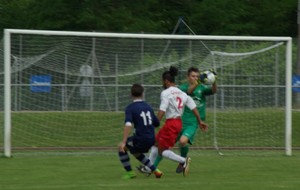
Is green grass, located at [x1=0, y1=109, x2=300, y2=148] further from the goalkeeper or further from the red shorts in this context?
the red shorts

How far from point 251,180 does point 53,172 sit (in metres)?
3.83

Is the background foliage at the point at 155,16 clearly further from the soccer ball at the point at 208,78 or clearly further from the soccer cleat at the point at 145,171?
the soccer cleat at the point at 145,171

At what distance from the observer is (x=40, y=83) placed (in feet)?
70.5

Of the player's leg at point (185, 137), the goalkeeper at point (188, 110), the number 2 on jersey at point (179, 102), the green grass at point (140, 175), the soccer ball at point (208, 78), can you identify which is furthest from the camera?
the soccer ball at point (208, 78)

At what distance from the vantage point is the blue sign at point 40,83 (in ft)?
68.9

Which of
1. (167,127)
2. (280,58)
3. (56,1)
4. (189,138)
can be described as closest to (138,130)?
(167,127)

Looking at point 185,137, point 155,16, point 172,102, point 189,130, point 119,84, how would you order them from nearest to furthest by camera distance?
point 172,102
point 185,137
point 189,130
point 119,84
point 155,16

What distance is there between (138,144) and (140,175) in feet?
4.15

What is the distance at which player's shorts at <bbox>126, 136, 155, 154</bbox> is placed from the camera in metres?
14.0

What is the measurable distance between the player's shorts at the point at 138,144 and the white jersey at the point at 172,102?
919 mm

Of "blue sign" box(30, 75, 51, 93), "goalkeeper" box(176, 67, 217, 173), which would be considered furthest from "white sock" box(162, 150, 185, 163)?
"blue sign" box(30, 75, 51, 93)

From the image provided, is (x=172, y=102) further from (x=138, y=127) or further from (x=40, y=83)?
(x=40, y=83)

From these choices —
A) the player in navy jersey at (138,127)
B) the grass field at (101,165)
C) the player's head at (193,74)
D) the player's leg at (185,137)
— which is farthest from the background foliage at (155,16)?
the player in navy jersey at (138,127)

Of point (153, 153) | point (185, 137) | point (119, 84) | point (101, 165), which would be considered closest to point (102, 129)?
point (119, 84)
